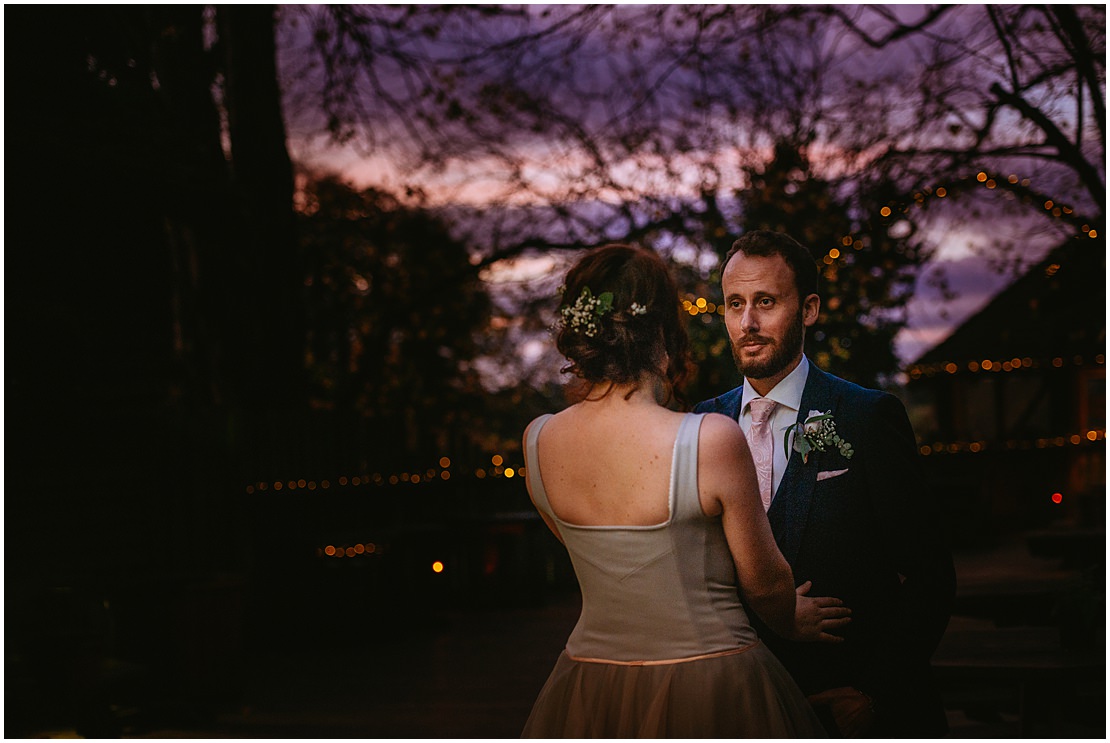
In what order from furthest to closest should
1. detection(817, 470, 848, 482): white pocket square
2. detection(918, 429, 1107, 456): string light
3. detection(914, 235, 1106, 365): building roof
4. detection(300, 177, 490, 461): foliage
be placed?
1. detection(918, 429, 1107, 456): string light
2. detection(300, 177, 490, 461): foliage
3. detection(914, 235, 1106, 365): building roof
4. detection(817, 470, 848, 482): white pocket square

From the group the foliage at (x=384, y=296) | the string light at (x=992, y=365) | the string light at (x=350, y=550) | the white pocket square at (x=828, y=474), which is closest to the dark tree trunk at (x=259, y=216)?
the string light at (x=350, y=550)

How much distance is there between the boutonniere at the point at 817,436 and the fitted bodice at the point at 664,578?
35 centimetres

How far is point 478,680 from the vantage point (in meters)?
7.16

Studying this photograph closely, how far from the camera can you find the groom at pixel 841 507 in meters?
2.30

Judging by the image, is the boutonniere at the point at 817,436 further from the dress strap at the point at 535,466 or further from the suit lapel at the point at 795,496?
the dress strap at the point at 535,466

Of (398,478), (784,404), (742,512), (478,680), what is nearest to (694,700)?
(742,512)

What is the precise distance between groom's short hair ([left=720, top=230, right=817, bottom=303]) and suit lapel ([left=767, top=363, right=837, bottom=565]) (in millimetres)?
240

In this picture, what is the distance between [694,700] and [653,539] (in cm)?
34

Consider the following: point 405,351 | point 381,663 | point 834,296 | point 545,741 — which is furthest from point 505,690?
point 405,351

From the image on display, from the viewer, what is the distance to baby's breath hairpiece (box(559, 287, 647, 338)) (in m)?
2.28

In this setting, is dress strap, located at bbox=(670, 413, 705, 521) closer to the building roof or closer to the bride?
the bride

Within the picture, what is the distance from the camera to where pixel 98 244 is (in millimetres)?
11055

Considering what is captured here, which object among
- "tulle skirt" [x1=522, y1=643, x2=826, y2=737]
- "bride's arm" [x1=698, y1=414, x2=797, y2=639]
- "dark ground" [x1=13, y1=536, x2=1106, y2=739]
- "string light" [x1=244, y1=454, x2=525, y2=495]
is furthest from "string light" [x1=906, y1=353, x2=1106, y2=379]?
"bride's arm" [x1=698, y1=414, x2=797, y2=639]

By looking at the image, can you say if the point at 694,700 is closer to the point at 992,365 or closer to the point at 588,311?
the point at 588,311
